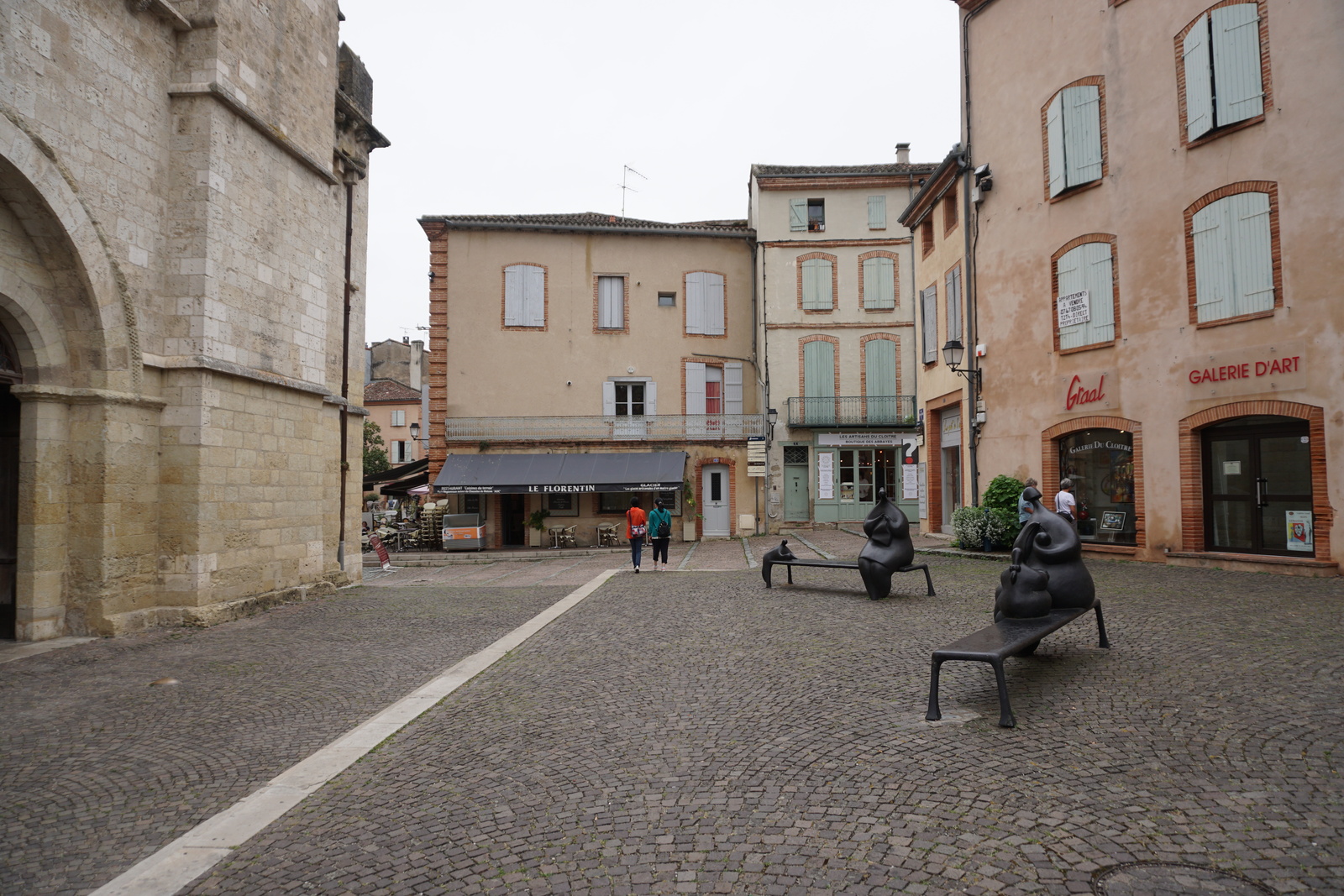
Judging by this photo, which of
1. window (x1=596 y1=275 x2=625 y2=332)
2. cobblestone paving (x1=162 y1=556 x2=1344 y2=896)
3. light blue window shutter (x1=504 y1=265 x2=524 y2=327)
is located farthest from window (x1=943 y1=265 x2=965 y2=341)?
light blue window shutter (x1=504 y1=265 x2=524 y2=327)

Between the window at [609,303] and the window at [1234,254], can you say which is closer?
the window at [1234,254]

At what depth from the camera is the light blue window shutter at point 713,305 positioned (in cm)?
2589

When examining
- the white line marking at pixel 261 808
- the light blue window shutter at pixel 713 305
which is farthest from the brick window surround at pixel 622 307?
the white line marking at pixel 261 808

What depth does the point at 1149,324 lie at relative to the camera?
41.0 ft

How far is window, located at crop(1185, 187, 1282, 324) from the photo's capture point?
36.1 ft

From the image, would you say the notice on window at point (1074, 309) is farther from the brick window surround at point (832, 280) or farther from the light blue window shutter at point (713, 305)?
the light blue window shutter at point (713, 305)

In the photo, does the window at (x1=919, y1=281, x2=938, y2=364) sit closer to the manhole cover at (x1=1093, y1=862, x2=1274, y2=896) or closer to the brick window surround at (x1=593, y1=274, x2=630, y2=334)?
the brick window surround at (x1=593, y1=274, x2=630, y2=334)

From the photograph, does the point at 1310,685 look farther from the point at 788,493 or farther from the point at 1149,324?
the point at 788,493

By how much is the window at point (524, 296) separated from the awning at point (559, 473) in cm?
435

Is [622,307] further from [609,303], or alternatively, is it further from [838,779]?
[838,779]

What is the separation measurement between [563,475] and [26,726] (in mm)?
18282

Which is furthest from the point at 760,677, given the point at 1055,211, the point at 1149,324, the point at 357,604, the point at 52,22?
the point at 1055,211

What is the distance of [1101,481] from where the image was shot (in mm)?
13602

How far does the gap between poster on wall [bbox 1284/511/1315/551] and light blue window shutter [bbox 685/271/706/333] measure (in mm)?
17338
